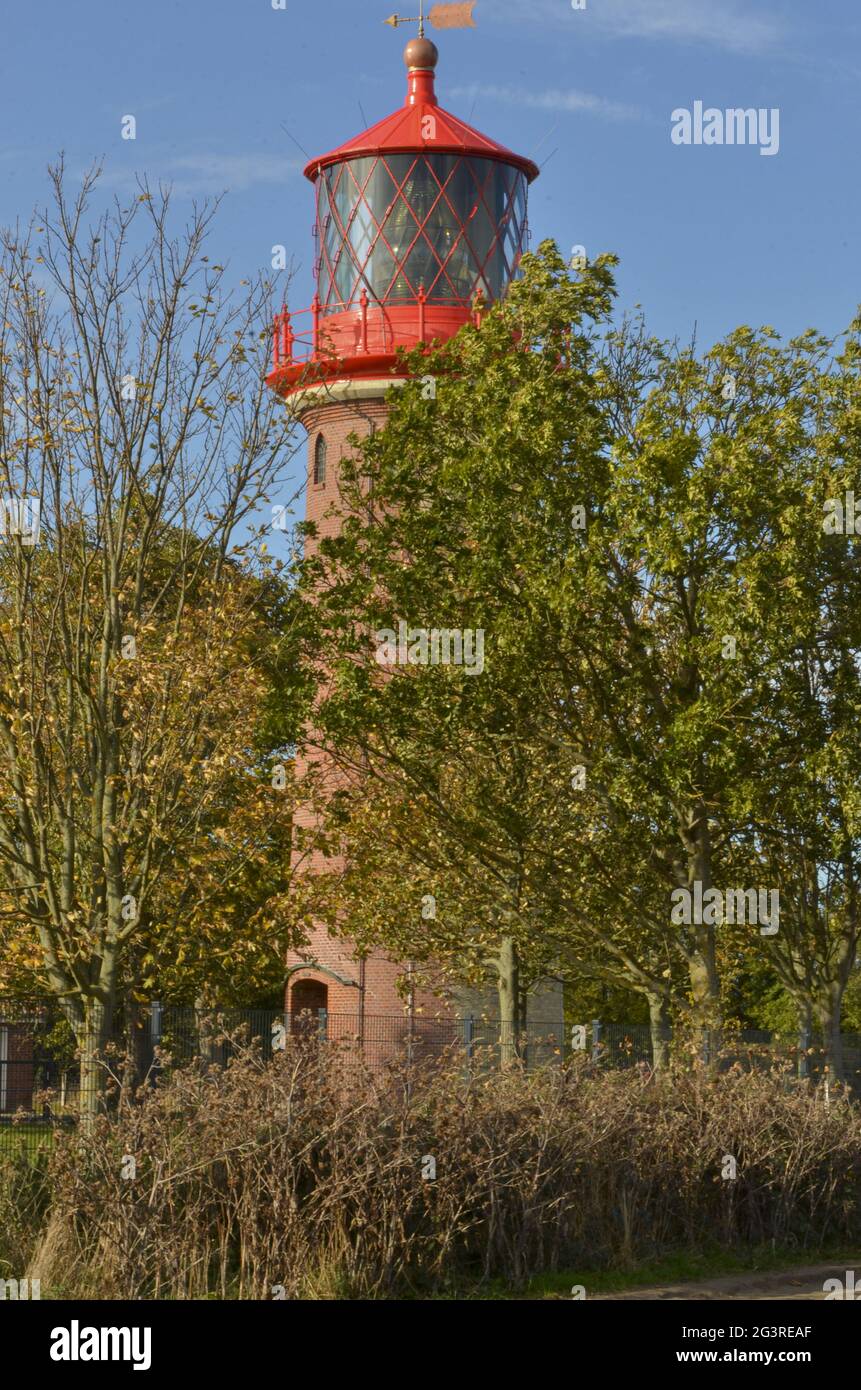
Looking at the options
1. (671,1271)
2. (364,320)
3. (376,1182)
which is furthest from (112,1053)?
(364,320)

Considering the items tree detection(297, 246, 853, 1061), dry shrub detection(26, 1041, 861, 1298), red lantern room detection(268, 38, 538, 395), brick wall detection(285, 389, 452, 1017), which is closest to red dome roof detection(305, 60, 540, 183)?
red lantern room detection(268, 38, 538, 395)

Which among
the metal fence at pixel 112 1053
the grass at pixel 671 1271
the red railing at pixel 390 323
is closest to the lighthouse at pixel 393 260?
the red railing at pixel 390 323

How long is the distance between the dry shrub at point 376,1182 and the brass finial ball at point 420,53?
24.1 metres

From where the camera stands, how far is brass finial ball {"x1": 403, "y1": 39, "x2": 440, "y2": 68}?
36.4 metres

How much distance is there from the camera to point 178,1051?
21219mm

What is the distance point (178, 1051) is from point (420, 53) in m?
22.7

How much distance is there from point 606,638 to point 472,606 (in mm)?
1751

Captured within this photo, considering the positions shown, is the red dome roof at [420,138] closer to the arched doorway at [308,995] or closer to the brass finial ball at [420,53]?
the brass finial ball at [420,53]

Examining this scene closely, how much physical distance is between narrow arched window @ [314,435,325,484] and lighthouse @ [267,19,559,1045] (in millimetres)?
38

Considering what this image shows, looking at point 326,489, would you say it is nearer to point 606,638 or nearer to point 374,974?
point 374,974
